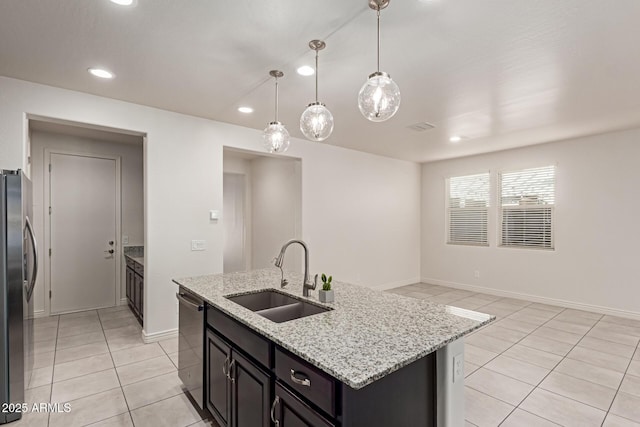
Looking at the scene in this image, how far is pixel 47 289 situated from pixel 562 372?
6.19 meters

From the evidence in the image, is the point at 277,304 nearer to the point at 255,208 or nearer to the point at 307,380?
the point at 307,380

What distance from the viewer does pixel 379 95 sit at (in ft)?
6.05

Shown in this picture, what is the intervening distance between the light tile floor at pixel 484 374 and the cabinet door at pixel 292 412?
111cm

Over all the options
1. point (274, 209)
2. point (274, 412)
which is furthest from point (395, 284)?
point (274, 412)

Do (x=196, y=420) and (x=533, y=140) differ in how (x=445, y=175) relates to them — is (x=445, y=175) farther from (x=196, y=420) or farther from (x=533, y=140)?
(x=196, y=420)

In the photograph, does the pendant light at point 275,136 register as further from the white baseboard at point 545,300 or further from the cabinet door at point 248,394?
the white baseboard at point 545,300

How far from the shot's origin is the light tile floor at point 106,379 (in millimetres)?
2268

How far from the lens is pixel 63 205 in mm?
4629

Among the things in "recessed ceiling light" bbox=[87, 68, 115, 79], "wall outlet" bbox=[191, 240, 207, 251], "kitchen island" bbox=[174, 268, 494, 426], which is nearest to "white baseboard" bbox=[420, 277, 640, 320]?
"kitchen island" bbox=[174, 268, 494, 426]

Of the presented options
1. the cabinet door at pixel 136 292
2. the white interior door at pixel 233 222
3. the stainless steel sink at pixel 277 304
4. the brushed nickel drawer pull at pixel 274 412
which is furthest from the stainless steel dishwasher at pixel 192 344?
the white interior door at pixel 233 222

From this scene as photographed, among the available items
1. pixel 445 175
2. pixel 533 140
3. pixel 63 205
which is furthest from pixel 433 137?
pixel 63 205

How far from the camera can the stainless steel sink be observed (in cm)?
201

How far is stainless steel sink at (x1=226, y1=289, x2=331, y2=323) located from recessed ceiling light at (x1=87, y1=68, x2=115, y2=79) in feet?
7.19

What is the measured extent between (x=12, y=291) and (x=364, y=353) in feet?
7.98
